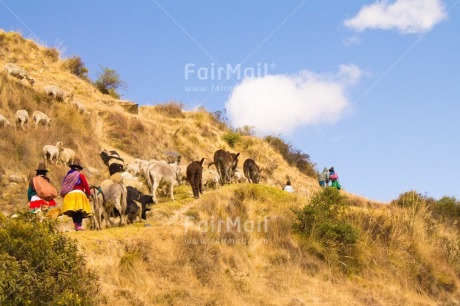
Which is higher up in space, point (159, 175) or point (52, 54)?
point (52, 54)

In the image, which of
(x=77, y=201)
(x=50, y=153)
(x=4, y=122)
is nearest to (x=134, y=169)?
(x=50, y=153)

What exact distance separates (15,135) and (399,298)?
1600 cm

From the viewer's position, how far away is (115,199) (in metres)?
13.2

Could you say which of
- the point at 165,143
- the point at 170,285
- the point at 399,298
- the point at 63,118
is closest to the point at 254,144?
the point at 165,143

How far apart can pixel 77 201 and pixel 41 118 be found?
13.3m

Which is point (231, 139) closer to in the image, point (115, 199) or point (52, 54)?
point (52, 54)

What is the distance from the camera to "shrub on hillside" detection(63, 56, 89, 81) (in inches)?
1720

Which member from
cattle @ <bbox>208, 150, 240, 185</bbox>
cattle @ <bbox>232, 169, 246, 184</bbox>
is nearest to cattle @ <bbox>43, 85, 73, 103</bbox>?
cattle @ <bbox>232, 169, 246, 184</bbox>

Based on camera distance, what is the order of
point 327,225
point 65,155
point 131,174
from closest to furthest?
point 327,225
point 131,174
point 65,155

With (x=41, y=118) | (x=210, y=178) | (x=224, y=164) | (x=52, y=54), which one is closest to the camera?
(x=224, y=164)

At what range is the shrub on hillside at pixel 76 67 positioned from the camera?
43.7 metres

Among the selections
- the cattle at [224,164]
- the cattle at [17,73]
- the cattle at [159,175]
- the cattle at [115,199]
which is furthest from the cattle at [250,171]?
the cattle at [17,73]

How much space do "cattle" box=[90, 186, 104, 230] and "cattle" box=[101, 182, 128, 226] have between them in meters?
0.11

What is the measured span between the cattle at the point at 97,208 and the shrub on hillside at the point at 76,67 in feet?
106
